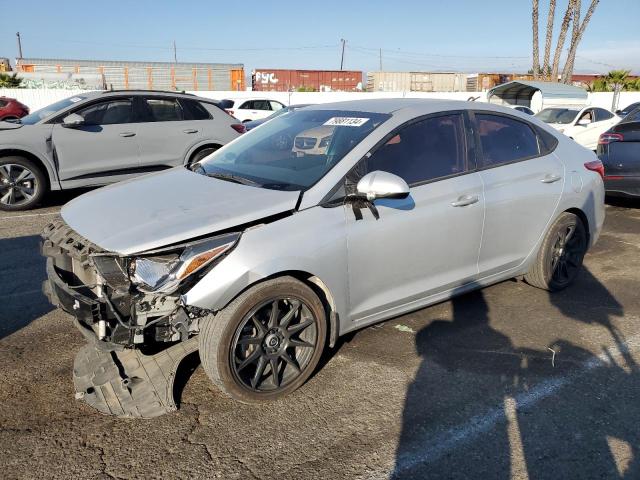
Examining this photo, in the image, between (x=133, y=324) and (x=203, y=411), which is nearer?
(x=133, y=324)

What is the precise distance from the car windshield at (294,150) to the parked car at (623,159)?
545 centimetres

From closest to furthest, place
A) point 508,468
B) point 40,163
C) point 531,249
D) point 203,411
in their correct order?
point 508,468
point 203,411
point 531,249
point 40,163

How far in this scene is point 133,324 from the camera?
2.86 meters

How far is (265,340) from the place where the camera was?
10.3ft

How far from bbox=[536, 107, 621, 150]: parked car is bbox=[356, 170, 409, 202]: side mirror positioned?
42.1 ft

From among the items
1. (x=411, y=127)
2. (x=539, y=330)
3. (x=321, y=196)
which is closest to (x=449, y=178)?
(x=411, y=127)

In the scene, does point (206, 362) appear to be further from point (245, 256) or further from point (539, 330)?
point (539, 330)

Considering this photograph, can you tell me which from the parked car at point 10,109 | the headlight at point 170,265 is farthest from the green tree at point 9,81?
the headlight at point 170,265

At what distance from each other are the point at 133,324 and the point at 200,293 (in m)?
0.39

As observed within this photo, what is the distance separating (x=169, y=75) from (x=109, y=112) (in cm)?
3550

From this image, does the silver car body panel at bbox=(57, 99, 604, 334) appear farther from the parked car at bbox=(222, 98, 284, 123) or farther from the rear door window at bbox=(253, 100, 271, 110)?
the rear door window at bbox=(253, 100, 271, 110)

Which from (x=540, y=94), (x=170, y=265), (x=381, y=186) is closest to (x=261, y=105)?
(x=540, y=94)

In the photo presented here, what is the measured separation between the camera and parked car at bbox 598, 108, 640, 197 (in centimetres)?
770

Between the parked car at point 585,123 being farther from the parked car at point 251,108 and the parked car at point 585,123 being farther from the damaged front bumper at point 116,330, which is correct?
the damaged front bumper at point 116,330
